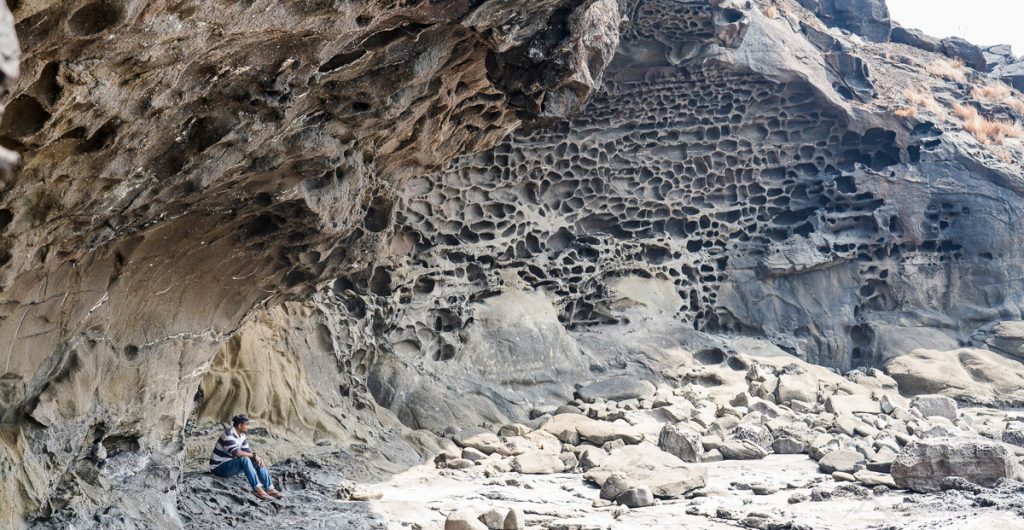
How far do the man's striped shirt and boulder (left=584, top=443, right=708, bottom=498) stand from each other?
9.90 feet

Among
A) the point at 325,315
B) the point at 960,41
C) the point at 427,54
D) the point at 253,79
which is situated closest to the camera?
the point at 253,79

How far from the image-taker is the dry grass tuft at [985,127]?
677 inches

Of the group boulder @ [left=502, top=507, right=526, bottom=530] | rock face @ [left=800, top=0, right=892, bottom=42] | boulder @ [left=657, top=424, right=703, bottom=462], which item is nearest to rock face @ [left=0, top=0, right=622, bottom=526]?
boulder @ [left=502, top=507, right=526, bottom=530]

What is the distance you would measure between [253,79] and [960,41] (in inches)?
704

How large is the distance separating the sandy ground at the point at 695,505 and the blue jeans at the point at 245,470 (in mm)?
856

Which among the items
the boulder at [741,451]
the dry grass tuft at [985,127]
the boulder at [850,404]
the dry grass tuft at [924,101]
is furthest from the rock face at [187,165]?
the dry grass tuft at [985,127]

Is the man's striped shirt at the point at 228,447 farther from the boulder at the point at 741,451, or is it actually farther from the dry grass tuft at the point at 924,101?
the dry grass tuft at the point at 924,101

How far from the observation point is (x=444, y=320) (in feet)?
43.8

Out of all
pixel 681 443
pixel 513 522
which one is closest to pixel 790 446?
pixel 681 443

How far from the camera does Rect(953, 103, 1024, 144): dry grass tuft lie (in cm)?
1720

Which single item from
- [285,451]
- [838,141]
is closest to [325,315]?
[285,451]

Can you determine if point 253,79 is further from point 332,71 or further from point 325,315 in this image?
point 325,315

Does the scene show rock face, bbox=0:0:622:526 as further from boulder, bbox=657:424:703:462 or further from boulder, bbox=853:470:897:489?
boulder, bbox=657:424:703:462

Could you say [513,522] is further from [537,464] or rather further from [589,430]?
[589,430]
